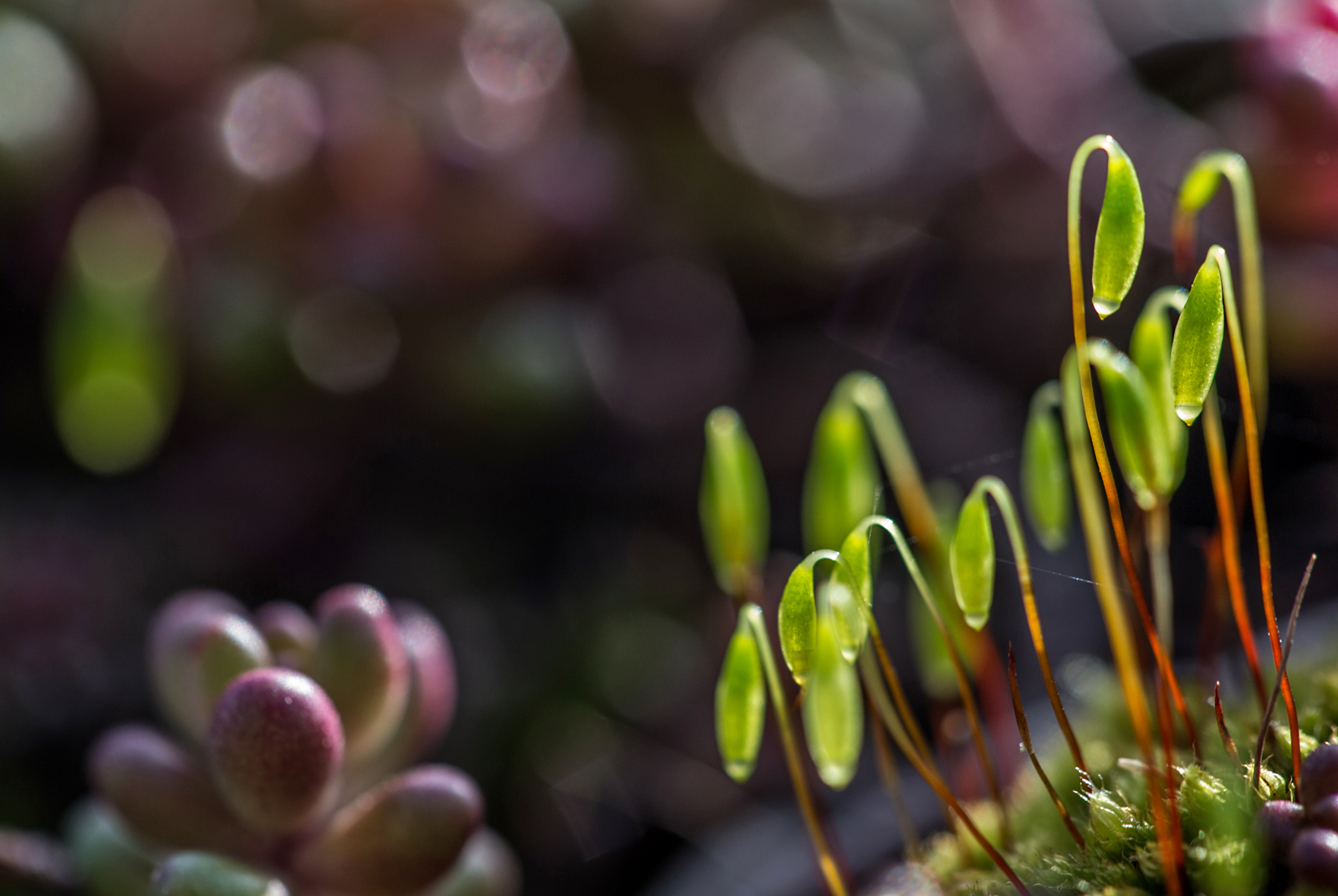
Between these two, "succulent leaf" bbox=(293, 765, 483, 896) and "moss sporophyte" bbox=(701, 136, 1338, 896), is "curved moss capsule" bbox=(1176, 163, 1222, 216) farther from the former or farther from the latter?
"succulent leaf" bbox=(293, 765, 483, 896)

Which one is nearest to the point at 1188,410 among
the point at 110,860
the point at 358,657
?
the point at 358,657

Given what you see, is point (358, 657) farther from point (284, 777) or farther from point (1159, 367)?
point (1159, 367)

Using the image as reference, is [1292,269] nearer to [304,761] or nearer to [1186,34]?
[1186,34]

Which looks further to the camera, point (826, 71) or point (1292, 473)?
point (826, 71)

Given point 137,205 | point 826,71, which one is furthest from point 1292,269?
point 137,205

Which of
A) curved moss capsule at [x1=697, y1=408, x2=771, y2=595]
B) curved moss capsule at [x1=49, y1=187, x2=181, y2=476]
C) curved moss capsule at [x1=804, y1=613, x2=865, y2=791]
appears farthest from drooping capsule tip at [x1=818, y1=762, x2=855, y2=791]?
curved moss capsule at [x1=49, y1=187, x2=181, y2=476]

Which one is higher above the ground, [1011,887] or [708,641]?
[1011,887]
